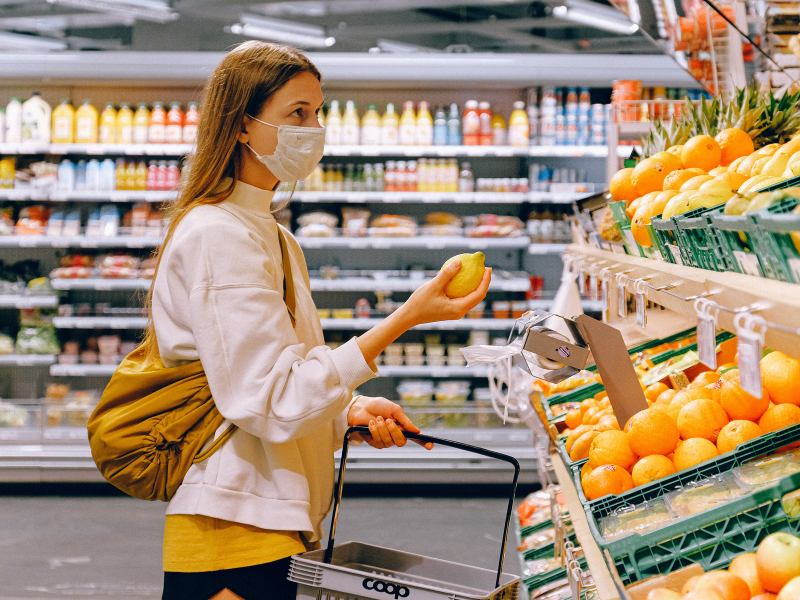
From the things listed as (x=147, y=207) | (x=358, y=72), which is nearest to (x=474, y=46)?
(x=358, y=72)

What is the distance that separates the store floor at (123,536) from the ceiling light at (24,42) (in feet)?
9.81

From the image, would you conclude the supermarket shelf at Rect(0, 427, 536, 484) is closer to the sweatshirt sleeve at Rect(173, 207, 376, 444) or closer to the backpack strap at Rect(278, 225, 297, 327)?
the backpack strap at Rect(278, 225, 297, 327)

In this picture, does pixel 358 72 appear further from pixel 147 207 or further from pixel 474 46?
pixel 147 207

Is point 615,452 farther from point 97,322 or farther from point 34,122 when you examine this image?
point 34,122

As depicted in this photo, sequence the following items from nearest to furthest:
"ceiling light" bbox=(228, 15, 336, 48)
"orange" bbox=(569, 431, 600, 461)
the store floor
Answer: "orange" bbox=(569, 431, 600, 461)
the store floor
"ceiling light" bbox=(228, 15, 336, 48)

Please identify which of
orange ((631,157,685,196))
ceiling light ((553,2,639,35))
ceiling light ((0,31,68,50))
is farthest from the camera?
ceiling light ((553,2,639,35))

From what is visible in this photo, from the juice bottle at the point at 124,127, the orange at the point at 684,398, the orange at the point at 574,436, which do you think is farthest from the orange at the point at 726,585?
the juice bottle at the point at 124,127

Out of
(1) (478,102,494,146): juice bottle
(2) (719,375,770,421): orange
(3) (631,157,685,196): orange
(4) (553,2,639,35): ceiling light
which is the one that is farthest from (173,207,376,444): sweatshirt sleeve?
(4) (553,2,639,35): ceiling light

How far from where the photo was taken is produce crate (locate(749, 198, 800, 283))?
720 mm

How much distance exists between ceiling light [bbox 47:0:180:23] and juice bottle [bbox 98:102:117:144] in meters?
0.62

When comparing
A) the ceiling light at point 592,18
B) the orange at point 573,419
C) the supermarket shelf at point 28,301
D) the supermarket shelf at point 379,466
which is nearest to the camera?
the orange at point 573,419

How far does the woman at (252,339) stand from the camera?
1167 millimetres

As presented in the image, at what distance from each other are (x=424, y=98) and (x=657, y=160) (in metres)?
3.40

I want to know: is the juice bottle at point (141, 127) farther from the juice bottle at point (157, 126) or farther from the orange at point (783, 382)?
the orange at point (783, 382)
